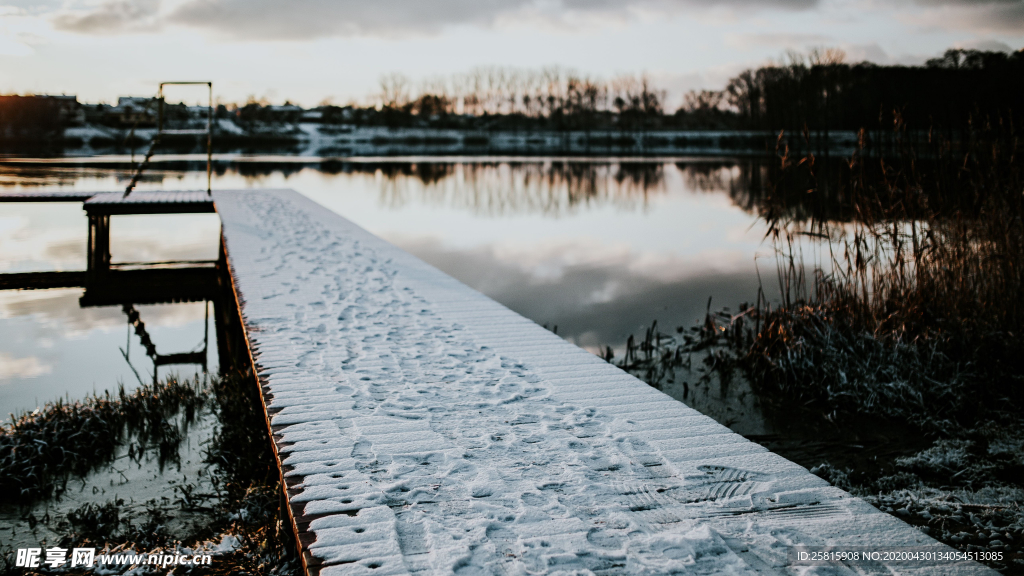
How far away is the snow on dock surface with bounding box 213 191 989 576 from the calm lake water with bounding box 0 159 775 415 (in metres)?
2.74

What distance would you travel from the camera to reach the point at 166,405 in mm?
4527

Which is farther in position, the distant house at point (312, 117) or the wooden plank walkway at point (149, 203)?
the distant house at point (312, 117)

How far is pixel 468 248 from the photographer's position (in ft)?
37.4

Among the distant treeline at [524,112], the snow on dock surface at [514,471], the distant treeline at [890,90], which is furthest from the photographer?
the distant treeline at [524,112]

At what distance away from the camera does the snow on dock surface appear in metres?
1.74

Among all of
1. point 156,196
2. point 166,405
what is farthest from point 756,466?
point 156,196

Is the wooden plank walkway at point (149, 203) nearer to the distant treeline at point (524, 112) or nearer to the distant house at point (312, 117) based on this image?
the distant treeline at point (524, 112)

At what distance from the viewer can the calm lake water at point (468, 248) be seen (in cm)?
634

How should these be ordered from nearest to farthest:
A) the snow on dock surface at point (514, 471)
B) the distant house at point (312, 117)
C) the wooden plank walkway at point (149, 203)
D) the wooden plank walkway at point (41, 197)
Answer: the snow on dock surface at point (514, 471) → the wooden plank walkway at point (149, 203) → the wooden plank walkway at point (41, 197) → the distant house at point (312, 117)

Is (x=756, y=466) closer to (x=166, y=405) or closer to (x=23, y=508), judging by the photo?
(x=23, y=508)

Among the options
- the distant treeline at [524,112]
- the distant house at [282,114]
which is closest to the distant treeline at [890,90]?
the distant treeline at [524,112]

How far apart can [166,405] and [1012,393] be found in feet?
16.5

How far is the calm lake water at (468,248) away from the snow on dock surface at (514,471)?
2741 millimetres

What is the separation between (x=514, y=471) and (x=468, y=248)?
367 inches
